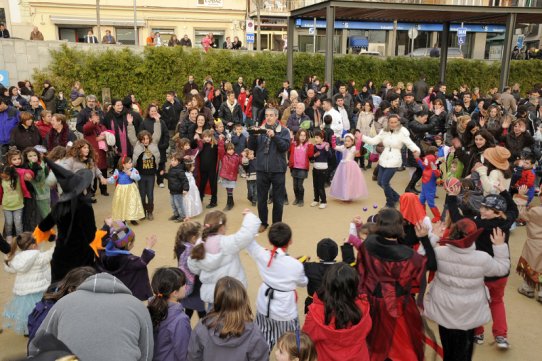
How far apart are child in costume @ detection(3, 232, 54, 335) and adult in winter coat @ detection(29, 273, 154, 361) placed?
2.12m

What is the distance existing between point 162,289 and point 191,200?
4.96 m

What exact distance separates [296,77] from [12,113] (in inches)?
487

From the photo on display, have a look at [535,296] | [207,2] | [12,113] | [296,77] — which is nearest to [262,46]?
[207,2]

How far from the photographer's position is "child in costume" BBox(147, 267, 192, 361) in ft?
10.3

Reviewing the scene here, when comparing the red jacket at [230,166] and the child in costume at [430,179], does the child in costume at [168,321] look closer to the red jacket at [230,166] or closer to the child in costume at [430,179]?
the red jacket at [230,166]

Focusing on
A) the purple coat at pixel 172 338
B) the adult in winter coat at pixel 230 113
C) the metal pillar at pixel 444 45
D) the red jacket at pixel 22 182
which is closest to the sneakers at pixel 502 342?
the purple coat at pixel 172 338

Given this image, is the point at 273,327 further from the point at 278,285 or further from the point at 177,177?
the point at 177,177

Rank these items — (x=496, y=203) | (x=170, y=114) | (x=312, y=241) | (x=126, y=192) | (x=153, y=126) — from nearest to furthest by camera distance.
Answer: (x=496, y=203) → (x=312, y=241) → (x=126, y=192) → (x=153, y=126) → (x=170, y=114)

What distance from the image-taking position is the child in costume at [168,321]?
10.3 feet

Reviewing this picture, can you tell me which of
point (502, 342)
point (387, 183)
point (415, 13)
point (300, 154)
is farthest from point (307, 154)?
point (415, 13)

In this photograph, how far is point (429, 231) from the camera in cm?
405

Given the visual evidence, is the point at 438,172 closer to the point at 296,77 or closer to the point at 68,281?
the point at 68,281

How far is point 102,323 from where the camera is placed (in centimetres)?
255

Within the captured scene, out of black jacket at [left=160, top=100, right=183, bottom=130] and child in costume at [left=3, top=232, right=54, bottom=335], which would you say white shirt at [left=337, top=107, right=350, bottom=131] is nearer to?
black jacket at [left=160, top=100, right=183, bottom=130]
